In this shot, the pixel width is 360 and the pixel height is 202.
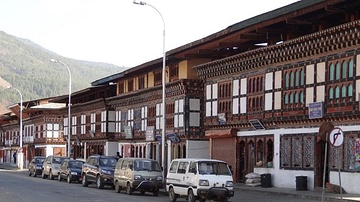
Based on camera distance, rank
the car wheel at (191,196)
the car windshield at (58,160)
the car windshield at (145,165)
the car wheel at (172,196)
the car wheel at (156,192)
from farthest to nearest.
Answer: the car windshield at (58,160) → the car windshield at (145,165) → the car wheel at (156,192) → the car wheel at (172,196) → the car wheel at (191,196)

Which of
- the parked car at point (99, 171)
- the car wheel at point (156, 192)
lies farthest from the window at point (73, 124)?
the car wheel at point (156, 192)

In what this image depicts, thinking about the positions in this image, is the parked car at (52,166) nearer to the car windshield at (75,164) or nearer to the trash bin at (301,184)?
the car windshield at (75,164)

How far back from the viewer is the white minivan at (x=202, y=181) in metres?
30.2

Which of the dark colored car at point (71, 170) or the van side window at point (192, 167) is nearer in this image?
the van side window at point (192, 167)

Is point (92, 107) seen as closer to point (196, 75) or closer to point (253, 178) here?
point (196, 75)

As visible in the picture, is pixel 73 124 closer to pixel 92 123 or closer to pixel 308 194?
pixel 92 123

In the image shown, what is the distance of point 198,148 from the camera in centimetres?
5522

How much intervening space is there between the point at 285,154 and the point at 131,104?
2987 centimetres

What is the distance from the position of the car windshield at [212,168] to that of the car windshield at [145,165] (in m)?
7.77

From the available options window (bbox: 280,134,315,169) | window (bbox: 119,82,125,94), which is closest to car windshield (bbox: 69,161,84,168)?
window (bbox: 280,134,315,169)

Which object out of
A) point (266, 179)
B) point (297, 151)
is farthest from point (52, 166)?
point (297, 151)

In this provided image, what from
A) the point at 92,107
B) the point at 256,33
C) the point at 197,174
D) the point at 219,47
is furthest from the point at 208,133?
the point at 92,107

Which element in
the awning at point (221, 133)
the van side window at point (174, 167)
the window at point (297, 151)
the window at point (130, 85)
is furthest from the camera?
the window at point (130, 85)

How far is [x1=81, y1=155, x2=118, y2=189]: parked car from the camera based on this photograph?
145 ft
